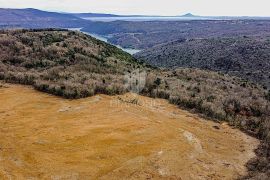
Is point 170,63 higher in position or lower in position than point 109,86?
lower

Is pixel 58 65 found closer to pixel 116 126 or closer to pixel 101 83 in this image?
pixel 101 83

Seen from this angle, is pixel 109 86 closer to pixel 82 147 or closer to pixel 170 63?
pixel 82 147

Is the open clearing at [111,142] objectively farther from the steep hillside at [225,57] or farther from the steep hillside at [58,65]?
the steep hillside at [225,57]

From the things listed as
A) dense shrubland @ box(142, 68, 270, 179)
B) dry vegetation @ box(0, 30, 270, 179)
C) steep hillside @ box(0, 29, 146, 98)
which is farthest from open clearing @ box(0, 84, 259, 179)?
steep hillside @ box(0, 29, 146, 98)

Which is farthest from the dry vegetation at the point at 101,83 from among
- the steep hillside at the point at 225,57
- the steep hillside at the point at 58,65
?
the steep hillside at the point at 225,57

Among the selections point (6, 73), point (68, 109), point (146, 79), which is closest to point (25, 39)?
point (6, 73)

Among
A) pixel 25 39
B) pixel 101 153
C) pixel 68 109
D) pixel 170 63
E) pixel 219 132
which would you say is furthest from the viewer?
pixel 170 63

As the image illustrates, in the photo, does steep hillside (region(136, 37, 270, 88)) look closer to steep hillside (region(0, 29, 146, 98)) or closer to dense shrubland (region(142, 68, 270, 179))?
steep hillside (region(0, 29, 146, 98))
